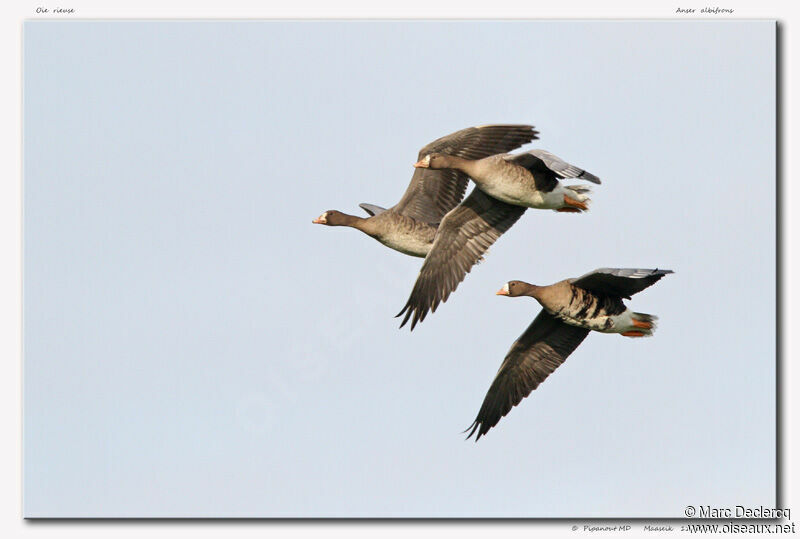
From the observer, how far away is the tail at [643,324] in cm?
2120

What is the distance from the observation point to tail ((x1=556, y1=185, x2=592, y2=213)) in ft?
68.9

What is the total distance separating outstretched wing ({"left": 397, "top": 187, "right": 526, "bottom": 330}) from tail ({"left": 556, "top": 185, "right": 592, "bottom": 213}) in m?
1.34

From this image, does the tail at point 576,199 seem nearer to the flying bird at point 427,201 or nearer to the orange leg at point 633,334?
the flying bird at point 427,201

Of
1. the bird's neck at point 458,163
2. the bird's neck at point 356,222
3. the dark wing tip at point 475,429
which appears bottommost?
the dark wing tip at point 475,429

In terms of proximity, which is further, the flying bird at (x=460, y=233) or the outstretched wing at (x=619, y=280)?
the flying bird at (x=460, y=233)

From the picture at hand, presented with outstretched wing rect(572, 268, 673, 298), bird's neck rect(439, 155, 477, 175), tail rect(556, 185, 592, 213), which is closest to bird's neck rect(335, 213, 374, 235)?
bird's neck rect(439, 155, 477, 175)

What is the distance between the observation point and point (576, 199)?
2100cm

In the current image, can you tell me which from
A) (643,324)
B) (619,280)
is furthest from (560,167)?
(643,324)

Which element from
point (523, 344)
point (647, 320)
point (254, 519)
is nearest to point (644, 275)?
point (647, 320)

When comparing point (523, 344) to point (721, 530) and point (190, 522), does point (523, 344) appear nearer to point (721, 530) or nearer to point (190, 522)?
point (721, 530)

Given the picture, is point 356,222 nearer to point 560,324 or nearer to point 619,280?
point 560,324

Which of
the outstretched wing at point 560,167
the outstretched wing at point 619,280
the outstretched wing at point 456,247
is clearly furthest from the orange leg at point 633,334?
the outstretched wing at point 560,167

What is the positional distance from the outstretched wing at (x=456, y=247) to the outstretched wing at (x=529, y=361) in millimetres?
1294

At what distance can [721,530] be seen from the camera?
20281mm
